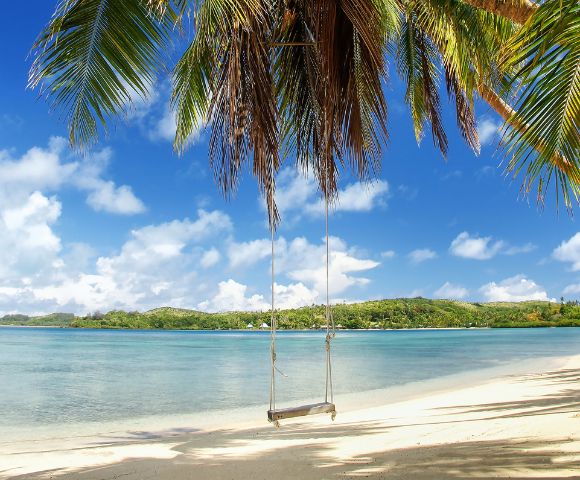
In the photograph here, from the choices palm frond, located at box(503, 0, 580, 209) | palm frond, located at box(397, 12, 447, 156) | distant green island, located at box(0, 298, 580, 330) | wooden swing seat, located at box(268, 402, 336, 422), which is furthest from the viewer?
distant green island, located at box(0, 298, 580, 330)

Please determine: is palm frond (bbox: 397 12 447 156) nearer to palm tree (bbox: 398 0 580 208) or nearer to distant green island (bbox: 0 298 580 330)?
palm tree (bbox: 398 0 580 208)

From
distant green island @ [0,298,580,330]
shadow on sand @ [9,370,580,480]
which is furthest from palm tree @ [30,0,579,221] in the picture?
distant green island @ [0,298,580,330]

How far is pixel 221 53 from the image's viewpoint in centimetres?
308

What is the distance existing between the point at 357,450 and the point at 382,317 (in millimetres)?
66344

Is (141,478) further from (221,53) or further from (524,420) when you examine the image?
(524,420)

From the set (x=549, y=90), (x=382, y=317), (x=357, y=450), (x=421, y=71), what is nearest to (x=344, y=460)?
(x=357, y=450)

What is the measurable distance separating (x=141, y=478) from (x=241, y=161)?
8.35 ft

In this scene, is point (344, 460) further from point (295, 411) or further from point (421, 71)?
point (421, 71)

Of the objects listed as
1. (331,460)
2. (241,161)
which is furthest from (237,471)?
(241,161)

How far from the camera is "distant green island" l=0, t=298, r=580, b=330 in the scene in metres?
68.5

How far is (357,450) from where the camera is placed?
164 inches

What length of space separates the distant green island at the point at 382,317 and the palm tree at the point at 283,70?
5870 cm

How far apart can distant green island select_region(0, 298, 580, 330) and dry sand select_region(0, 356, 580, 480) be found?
56045 millimetres

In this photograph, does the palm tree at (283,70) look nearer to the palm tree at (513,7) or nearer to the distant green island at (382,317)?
the palm tree at (513,7)
